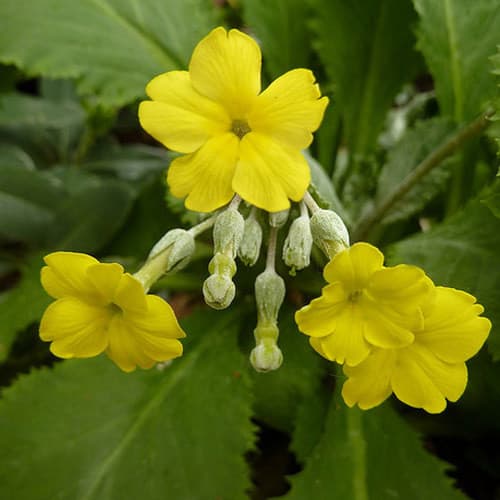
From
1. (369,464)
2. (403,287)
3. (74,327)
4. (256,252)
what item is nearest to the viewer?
(403,287)

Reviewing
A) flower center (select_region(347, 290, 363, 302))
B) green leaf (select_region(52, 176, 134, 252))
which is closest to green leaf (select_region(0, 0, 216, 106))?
green leaf (select_region(52, 176, 134, 252))

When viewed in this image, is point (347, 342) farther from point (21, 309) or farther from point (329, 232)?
point (21, 309)

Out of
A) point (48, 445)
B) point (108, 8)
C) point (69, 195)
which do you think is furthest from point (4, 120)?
point (48, 445)

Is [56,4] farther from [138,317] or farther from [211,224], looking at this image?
[138,317]

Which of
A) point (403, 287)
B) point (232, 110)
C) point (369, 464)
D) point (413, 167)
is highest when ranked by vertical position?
point (232, 110)

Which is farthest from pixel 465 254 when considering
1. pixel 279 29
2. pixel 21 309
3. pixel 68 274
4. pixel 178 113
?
pixel 21 309

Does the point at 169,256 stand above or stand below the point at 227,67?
below

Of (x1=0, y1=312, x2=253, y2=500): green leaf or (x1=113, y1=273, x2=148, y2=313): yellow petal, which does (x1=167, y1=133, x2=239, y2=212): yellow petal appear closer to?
(x1=113, y1=273, x2=148, y2=313): yellow petal
